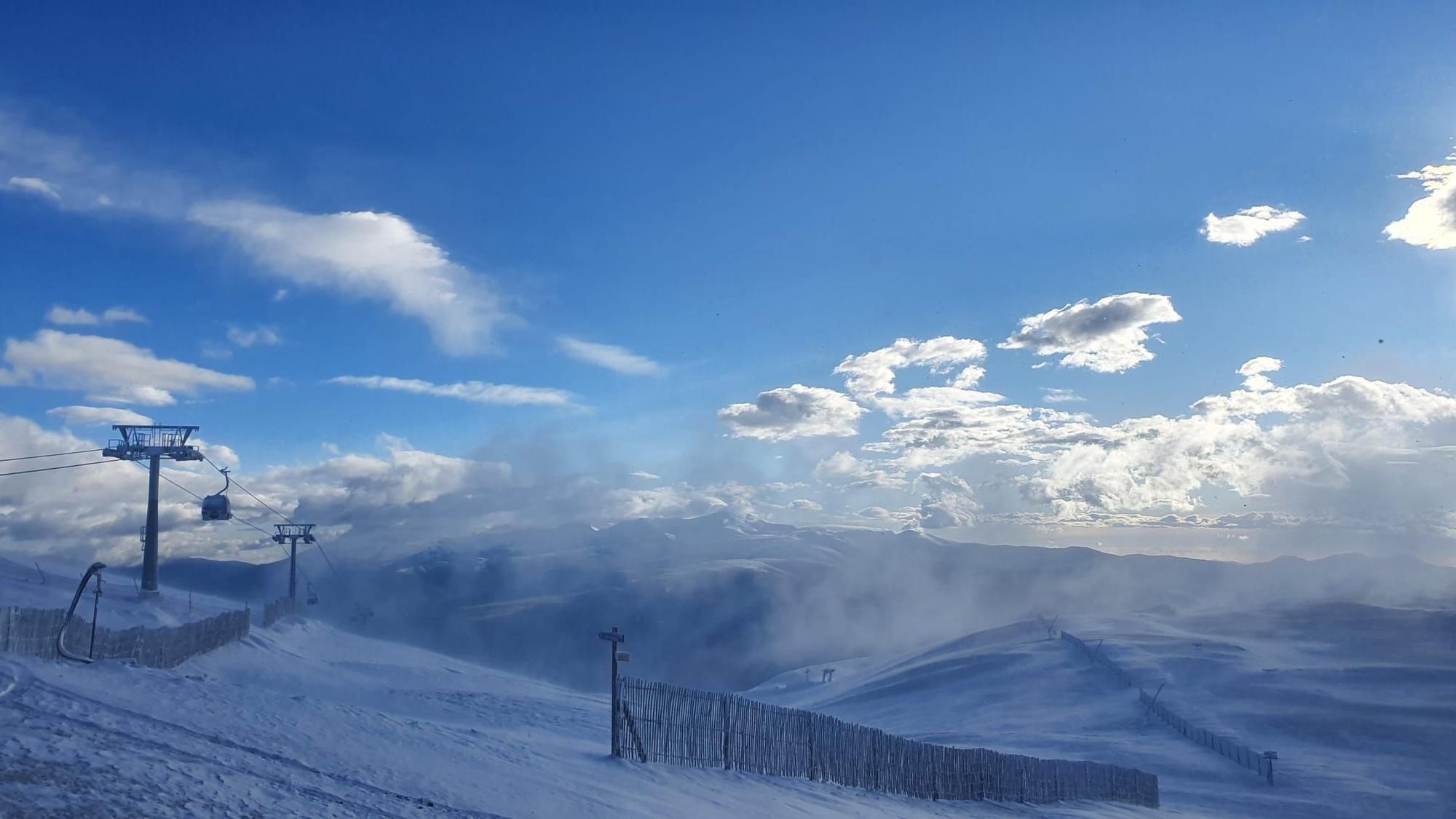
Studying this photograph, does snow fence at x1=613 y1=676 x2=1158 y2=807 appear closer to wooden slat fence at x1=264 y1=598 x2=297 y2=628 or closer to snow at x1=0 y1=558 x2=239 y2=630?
snow at x1=0 y1=558 x2=239 y2=630

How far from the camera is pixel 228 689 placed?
15.7 metres

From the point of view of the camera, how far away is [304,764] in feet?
39.7

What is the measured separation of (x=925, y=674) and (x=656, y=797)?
50.2 meters

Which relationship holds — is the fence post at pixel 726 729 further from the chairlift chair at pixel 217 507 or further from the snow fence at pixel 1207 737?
the chairlift chair at pixel 217 507

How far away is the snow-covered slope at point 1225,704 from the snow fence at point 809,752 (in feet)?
30.4

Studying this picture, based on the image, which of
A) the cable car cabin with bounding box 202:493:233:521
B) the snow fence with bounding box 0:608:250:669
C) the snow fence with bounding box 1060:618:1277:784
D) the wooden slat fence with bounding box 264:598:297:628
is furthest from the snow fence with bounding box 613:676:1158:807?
the cable car cabin with bounding box 202:493:233:521

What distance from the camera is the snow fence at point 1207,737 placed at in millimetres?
35281

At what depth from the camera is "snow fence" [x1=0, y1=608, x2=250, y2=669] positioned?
51.8 feet

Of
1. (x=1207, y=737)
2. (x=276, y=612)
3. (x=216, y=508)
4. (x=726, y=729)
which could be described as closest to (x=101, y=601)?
(x=276, y=612)

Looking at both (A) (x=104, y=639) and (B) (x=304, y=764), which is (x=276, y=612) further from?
(B) (x=304, y=764)

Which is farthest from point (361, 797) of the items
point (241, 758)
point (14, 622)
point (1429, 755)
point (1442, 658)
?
point (1442, 658)

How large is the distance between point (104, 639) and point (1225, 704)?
4835 cm

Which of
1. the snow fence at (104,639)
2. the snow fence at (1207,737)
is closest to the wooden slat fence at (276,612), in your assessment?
the snow fence at (104,639)

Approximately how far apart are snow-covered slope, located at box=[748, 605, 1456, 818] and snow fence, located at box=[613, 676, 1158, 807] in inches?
365
